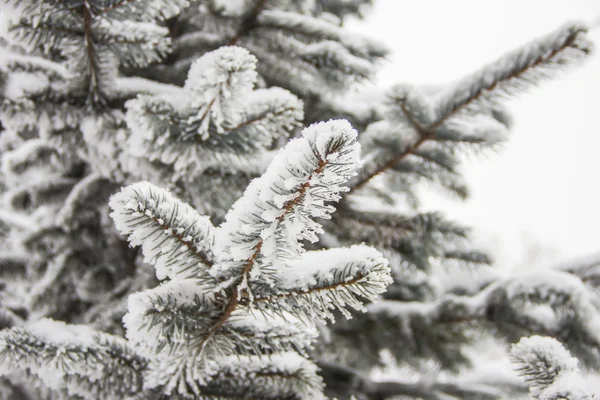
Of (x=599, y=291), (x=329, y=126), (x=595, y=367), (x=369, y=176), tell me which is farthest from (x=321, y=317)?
(x=599, y=291)

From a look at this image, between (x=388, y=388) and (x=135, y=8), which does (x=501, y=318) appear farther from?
(x=135, y=8)

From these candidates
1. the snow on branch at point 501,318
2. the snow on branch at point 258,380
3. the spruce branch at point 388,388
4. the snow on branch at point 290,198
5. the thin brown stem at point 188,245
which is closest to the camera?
the snow on branch at point 290,198

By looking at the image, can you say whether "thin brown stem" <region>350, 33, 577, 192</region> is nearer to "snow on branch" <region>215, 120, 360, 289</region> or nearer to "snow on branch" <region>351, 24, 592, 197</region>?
"snow on branch" <region>351, 24, 592, 197</region>

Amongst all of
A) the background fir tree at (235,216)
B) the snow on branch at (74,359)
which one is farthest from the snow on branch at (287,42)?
the snow on branch at (74,359)

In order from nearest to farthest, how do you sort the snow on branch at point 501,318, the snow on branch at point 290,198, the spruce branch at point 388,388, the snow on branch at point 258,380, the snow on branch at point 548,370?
the snow on branch at point 290,198 → the snow on branch at point 548,370 → the snow on branch at point 258,380 → the snow on branch at point 501,318 → the spruce branch at point 388,388

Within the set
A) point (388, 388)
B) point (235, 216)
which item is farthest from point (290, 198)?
point (388, 388)

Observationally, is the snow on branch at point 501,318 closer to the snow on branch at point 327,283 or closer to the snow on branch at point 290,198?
the snow on branch at point 327,283
